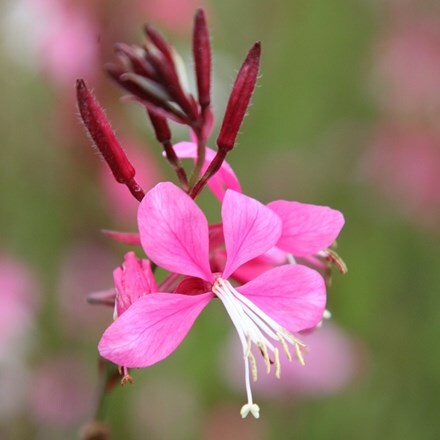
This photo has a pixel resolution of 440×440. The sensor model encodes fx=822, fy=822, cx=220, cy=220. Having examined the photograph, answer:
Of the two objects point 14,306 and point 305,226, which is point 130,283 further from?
point 14,306

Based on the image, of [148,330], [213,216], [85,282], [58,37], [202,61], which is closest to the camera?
[148,330]

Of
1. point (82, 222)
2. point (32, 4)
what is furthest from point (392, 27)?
point (82, 222)

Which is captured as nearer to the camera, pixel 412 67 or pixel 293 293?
pixel 293 293

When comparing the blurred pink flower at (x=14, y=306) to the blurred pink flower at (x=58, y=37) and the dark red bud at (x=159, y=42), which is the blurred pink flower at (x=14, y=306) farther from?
the dark red bud at (x=159, y=42)

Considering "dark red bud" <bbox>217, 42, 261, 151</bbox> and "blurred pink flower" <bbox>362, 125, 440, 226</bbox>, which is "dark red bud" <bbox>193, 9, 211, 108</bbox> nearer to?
"dark red bud" <bbox>217, 42, 261, 151</bbox>

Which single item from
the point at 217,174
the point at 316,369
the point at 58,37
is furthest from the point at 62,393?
the point at 217,174
